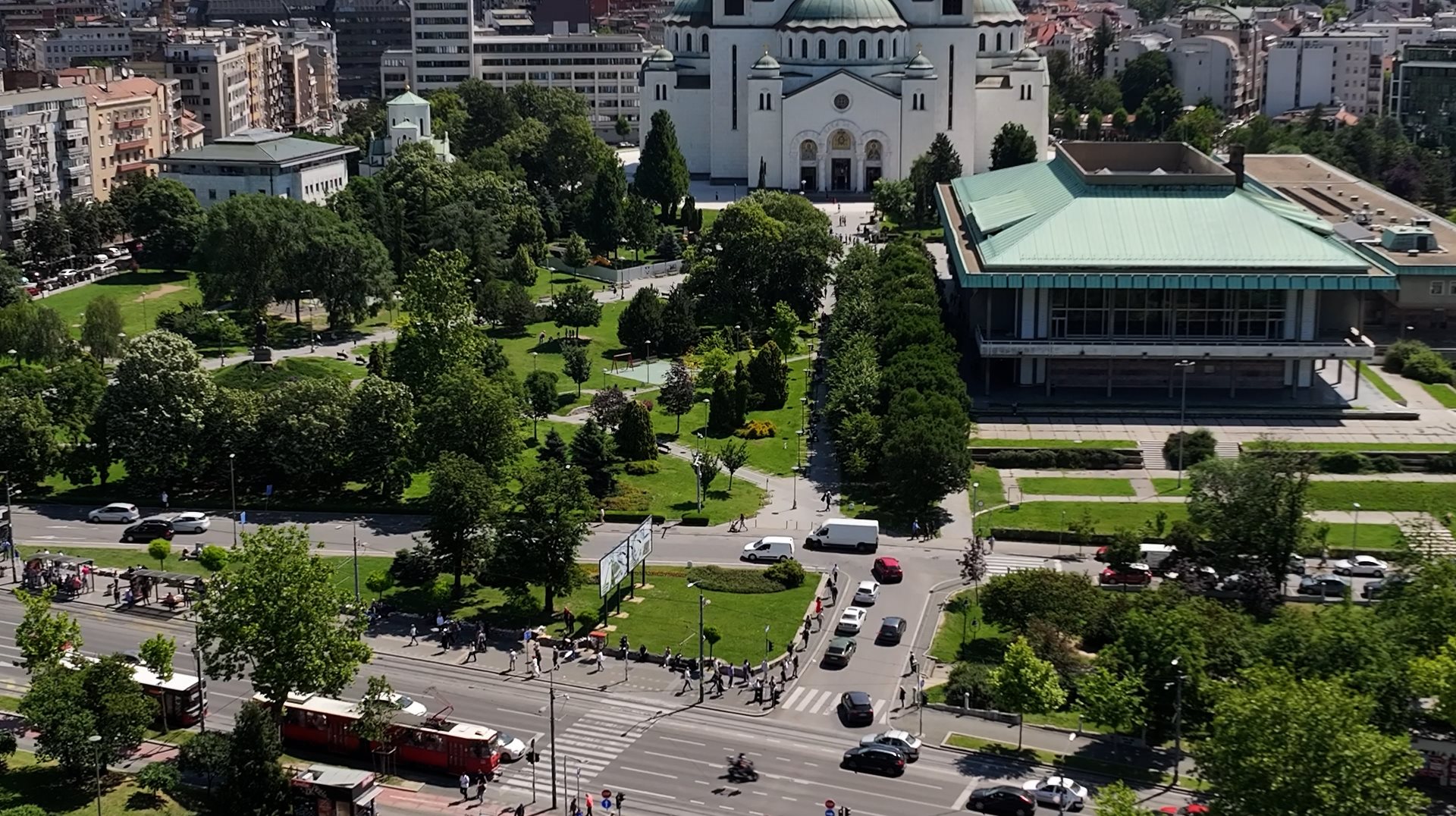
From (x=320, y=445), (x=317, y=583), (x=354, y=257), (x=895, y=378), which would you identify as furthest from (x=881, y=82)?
(x=317, y=583)

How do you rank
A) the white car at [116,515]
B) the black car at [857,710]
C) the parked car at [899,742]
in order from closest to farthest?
the parked car at [899,742] < the black car at [857,710] < the white car at [116,515]

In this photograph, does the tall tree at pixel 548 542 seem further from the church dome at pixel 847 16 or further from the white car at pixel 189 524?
the church dome at pixel 847 16

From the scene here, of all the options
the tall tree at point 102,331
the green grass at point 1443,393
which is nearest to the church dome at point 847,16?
the green grass at point 1443,393

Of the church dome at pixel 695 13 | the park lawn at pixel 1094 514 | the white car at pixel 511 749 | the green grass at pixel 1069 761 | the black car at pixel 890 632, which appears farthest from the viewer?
the church dome at pixel 695 13

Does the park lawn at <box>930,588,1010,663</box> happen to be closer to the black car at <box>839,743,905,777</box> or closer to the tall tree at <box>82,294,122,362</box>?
the black car at <box>839,743,905,777</box>

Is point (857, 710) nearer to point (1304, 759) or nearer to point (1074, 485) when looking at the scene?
point (1304, 759)

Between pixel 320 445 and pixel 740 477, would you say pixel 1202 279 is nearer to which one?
pixel 740 477
